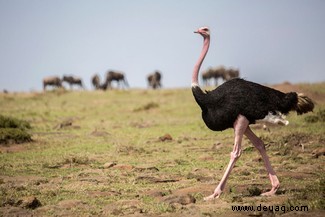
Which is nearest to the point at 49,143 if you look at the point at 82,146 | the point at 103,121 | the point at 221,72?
the point at 82,146

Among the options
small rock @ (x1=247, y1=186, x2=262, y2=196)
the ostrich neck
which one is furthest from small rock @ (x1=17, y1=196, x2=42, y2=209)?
small rock @ (x1=247, y1=186, x2=262, y2=196)

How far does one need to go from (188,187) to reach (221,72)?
4118cm

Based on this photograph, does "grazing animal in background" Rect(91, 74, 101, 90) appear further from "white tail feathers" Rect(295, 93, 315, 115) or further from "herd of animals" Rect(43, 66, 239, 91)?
"white tail feathers" Rect(295, 93, 315, 115)

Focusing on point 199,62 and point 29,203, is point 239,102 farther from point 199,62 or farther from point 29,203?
point 29,203

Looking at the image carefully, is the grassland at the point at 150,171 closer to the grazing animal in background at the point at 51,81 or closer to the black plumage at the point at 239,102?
the black plumage at the point at 239,102

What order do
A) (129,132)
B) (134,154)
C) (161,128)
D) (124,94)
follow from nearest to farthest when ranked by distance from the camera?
(134,154) < (129,132) < (161,128) < (124,94)

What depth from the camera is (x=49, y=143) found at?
51.1 feet

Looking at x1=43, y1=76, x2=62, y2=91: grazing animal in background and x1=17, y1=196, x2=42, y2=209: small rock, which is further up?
x1=43, y1=76, x2=62, y2=91: grazing animal in background

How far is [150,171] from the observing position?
10.3 metres

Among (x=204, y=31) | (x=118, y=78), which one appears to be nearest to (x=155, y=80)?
(x=118, y=78)

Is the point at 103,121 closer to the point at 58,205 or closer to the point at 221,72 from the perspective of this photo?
the point at 58,205

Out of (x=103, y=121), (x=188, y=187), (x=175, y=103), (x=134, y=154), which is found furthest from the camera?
(x=175, y=103)

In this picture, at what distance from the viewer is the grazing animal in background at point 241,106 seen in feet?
25.5

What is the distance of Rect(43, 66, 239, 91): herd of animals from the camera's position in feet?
160
